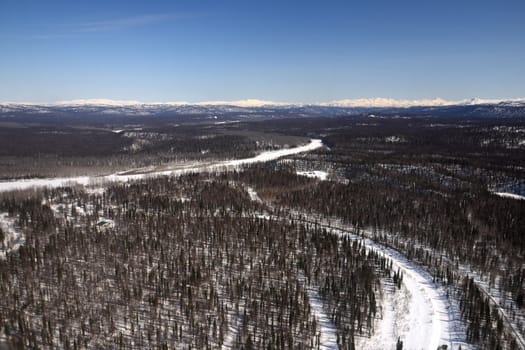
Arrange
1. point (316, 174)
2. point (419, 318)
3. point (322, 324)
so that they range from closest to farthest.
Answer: point (322, 324) → point (419, 318) → point (316, 174)

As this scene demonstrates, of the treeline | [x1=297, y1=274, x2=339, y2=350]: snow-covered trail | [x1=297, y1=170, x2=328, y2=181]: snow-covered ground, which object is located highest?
[x1=297, y1=170, x2=328, y2=181]: snow-covered ground

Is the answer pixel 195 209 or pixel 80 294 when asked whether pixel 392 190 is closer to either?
pixel 195 209

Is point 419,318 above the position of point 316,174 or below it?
below

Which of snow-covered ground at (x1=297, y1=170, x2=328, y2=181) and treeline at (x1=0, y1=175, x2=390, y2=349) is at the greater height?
snow-covered ground at (x1=297, y1=170, x2=328, y2=181)

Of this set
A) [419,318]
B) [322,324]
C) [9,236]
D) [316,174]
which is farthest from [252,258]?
[316,174]

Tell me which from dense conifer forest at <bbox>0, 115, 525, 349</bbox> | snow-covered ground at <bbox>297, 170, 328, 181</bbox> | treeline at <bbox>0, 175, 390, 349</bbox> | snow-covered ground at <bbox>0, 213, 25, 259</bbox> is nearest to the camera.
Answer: treeline at <bbox>0, 175, 390, 349</bbox>

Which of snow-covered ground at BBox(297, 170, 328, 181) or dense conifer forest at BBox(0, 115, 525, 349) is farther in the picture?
snow-covered ground at BBox(297, 170, 328, 181)

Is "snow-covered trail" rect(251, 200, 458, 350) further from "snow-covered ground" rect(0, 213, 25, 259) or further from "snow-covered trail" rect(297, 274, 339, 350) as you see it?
"snow-covered ground" rect(0, 213, 25, 259)

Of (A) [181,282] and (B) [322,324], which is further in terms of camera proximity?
(A) [181,282]

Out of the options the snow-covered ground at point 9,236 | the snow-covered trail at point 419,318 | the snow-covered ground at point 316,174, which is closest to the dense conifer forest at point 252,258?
the snow-covered ground at point 9,236

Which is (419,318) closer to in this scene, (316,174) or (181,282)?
(181,282)

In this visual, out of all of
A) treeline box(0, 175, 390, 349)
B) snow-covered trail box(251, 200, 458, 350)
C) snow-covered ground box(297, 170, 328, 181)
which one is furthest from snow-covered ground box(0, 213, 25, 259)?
snow-covered ground box(297, 170, 328, 181)

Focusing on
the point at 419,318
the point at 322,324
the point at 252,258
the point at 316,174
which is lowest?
the point at 322,324
